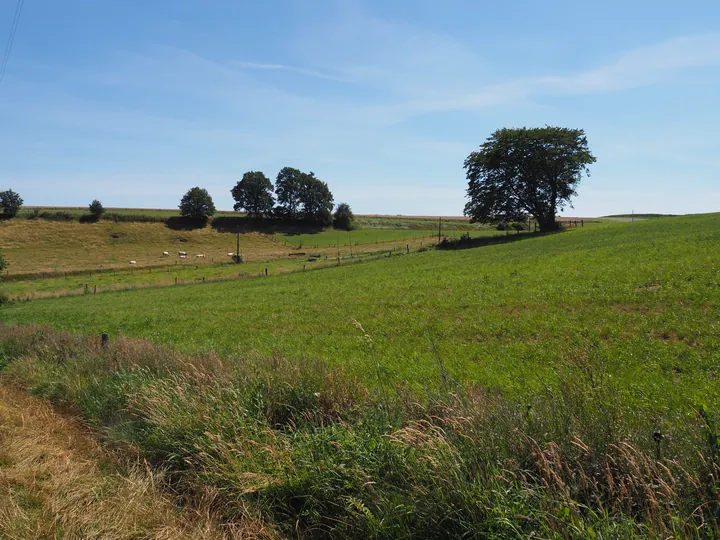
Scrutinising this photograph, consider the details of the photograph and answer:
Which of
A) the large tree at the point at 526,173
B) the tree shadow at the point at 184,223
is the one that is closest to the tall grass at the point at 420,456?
the large tree at the point at 526,173

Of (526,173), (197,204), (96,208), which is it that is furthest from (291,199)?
(526,173)

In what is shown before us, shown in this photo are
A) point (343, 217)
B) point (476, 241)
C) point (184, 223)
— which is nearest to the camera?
point (476, 241)

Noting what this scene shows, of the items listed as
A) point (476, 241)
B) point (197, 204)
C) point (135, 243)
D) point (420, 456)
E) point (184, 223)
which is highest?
point (197, 204)

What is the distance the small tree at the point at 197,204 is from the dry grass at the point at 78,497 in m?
95.3

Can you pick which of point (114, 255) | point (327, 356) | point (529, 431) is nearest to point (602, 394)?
point (529, 431)

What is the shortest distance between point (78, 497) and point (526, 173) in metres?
59.8

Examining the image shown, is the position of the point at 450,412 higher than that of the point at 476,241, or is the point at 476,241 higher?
the point at 476,241

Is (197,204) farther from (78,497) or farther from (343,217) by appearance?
(78,497)

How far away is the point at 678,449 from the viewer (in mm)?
3516

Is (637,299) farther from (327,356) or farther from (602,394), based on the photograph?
(602,394)

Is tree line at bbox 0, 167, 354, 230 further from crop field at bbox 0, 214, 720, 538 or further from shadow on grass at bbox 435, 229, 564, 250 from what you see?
crop field at bbox 0, 214, 720, 538

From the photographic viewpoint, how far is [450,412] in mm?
4902

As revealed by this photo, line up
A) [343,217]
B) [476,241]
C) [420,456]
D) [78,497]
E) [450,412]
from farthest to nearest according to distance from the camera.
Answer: [343,217] < [476,241] < [450,412] < [78,497] < [420,456]

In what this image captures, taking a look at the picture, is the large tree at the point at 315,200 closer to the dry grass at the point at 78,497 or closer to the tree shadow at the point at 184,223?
the tree shadow at the point at 184,223
